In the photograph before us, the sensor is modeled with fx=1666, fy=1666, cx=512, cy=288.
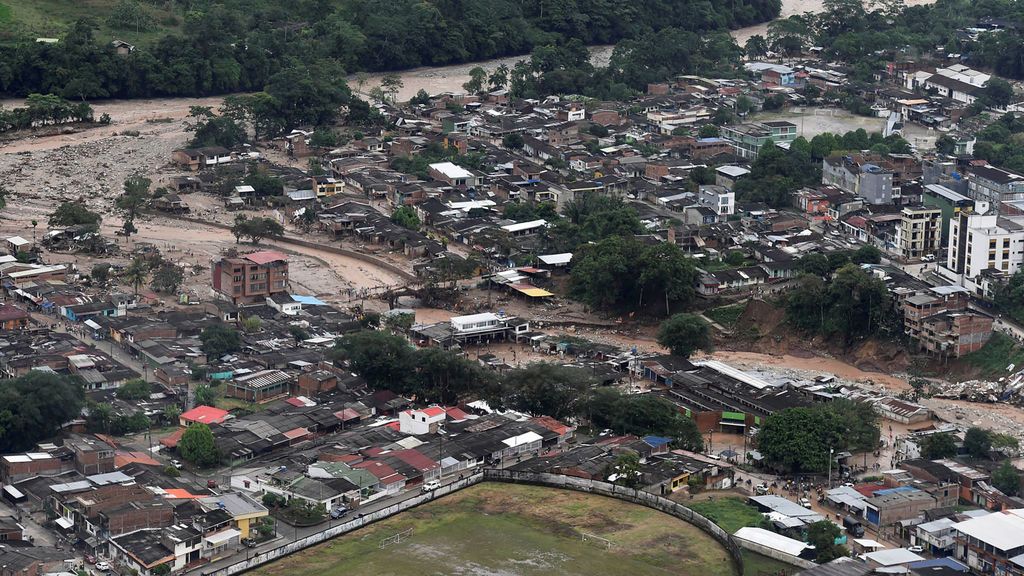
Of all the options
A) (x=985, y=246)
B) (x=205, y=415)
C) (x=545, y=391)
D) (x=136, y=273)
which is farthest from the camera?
(x=136, y=273)

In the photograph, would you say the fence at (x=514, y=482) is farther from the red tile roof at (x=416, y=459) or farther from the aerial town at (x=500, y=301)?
the red tile roof at (x=416, y=459)

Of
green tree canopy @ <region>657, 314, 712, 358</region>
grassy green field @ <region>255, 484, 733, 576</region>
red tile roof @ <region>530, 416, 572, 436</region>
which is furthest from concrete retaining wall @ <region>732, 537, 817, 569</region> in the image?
green tree canopy @ <region>657, 314, 712, 358</region>

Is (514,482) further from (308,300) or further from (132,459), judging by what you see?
(308,300)

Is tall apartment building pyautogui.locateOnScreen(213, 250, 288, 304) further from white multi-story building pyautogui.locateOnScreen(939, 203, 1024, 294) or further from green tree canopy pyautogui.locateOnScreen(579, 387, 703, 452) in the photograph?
white multi-story building pyautogui.locateOnScreen(939, 203, 1024, 294)

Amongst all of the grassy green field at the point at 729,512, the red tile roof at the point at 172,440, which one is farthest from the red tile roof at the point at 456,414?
the grassy green field at the point at 729,512

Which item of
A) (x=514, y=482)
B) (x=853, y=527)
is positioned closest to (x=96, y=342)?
(x=514, y=482)

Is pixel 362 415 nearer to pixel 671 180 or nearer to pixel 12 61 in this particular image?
pixel 671 180
